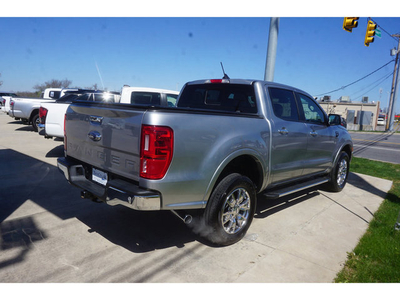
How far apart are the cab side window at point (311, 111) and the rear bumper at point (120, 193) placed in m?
3.26

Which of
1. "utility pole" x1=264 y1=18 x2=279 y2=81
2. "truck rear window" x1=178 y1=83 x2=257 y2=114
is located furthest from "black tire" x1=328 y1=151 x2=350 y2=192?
"truck rear window" x1=178 y1=83 x2=257 y2=114

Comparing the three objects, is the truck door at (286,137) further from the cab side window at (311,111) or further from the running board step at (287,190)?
the cab side window at (311,111)

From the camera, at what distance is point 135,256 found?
3283 mm

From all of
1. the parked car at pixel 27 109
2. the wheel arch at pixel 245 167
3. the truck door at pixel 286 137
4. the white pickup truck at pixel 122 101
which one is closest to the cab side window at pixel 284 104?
the truck door at pixel 286 137

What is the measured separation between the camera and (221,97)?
4.55 m

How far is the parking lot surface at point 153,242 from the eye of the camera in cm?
298

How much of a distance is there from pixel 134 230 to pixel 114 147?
136 centimetres

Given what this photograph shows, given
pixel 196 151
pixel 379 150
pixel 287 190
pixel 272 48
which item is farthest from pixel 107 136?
pixel 379 150

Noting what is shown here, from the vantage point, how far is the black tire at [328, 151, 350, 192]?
19.7 ft

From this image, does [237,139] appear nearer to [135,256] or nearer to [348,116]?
[135,256]

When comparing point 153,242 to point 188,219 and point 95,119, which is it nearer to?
point 188,219

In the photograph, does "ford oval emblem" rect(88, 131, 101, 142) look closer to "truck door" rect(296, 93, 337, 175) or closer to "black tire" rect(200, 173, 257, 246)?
"black tire" rect(200, 173, 257, 246)

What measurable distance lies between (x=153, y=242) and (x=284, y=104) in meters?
2.75
